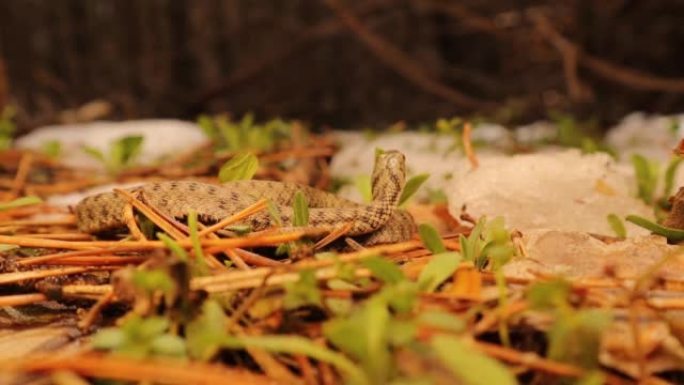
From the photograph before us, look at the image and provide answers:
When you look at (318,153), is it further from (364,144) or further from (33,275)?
(33,275)

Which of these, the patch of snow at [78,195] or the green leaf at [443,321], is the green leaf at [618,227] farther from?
the patch of snow at [78,195]

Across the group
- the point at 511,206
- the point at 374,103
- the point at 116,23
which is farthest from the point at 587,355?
the point at 116,23

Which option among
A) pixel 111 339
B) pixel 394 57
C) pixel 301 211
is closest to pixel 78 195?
pixel 301 211

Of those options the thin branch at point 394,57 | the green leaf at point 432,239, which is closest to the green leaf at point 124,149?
the green leaf at point 432,239

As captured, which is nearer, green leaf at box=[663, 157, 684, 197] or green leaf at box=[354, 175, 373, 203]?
green leaf at box=[354, 175, 373, 203]

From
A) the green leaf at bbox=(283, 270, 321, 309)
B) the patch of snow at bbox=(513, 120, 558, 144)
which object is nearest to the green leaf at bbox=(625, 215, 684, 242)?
the green leaf at bbox=(283, 270, 321, 309)

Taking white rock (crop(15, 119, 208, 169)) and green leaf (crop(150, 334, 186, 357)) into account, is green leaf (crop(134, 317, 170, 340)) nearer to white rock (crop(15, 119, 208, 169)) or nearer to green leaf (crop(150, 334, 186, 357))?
green leaf (crop(150, 334, 186, 357))
